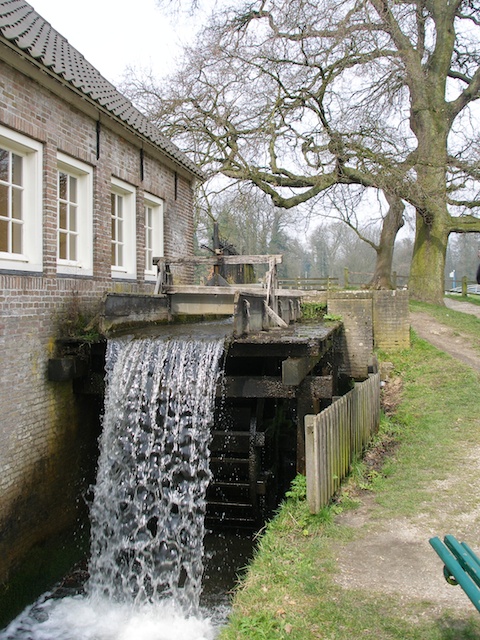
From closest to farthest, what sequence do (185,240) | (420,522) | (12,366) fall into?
(420,522) → (12,366) → (185,240)

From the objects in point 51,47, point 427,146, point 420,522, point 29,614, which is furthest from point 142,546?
point 427,146

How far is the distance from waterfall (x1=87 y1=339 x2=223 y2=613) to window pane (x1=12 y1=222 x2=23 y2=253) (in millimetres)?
1541

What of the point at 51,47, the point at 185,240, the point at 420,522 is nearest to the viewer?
the point at 420,522

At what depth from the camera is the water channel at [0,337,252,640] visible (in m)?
6.39

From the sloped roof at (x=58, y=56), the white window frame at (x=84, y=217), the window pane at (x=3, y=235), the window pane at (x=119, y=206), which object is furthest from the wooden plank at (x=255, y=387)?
the sloped roof at (x=58, y=56)

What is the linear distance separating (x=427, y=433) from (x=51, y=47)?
25.2 ft

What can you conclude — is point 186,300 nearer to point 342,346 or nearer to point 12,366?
point 12,366

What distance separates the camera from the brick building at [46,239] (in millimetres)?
5945

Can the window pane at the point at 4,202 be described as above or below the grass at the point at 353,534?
above

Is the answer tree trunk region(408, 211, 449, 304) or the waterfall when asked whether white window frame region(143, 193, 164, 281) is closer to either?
the waterfall

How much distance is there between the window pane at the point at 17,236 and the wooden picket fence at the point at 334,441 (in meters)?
3.74

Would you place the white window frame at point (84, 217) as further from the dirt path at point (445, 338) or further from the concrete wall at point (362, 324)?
the dirt path at point (445, 338)

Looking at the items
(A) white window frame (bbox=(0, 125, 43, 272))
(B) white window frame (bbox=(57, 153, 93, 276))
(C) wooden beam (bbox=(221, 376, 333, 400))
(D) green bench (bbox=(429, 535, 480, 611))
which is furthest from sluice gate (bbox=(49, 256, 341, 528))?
(D) green bench (bbox=(429, 535, 480, 611))

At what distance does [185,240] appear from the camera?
11.7 metres
